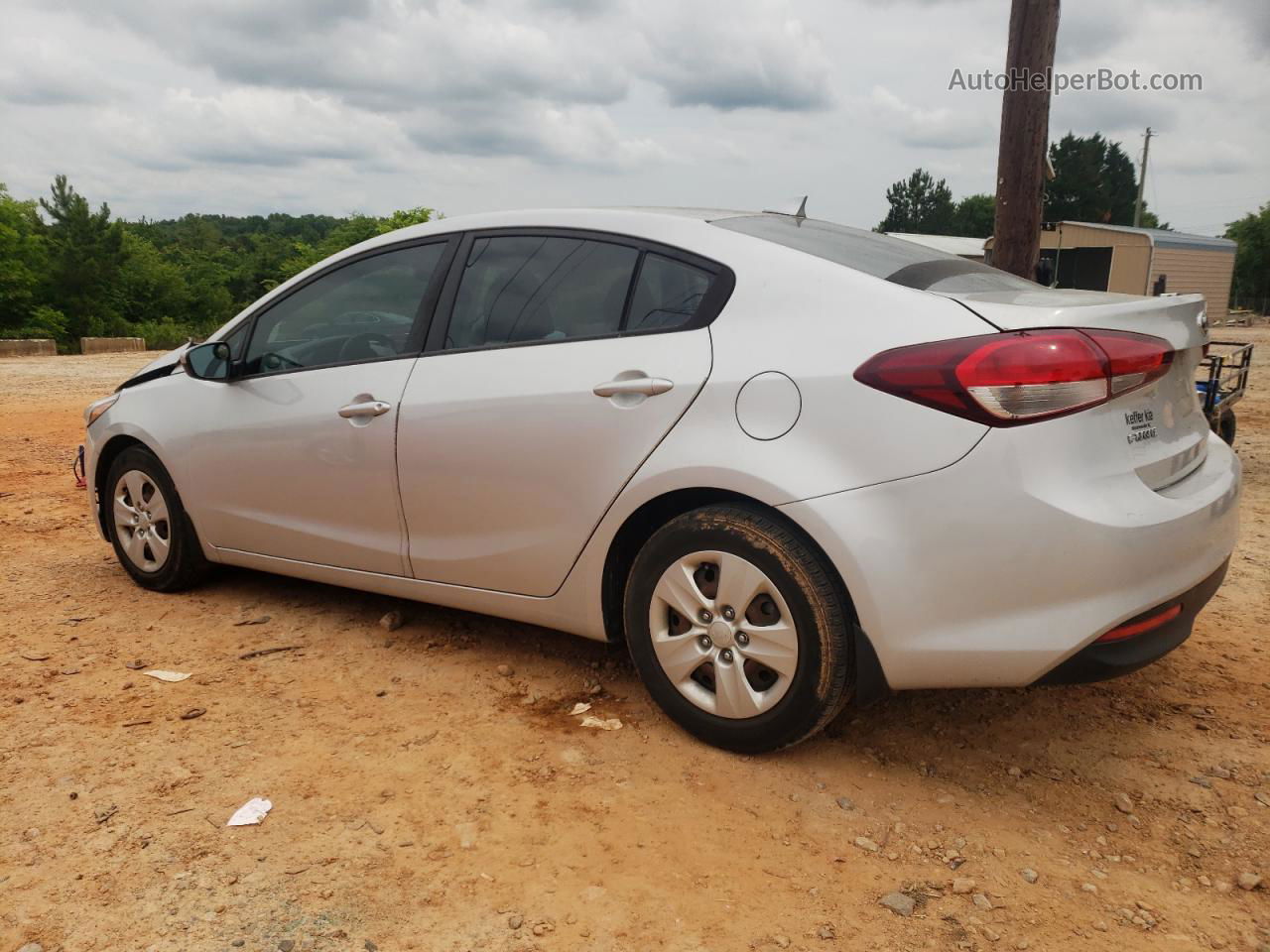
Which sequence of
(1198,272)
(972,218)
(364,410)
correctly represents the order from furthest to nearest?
(972,218), (1198,272), (364,410)

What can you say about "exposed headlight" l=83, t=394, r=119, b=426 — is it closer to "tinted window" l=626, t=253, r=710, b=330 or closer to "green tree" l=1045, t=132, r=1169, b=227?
"tinted window" l=626, t=253, r=710, b=330

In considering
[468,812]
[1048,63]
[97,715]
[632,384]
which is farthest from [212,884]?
[1048,63]

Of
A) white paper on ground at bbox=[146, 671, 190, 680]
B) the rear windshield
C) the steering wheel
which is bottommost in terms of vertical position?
white paper on ground at bbox=[146, 671, 190, 680]

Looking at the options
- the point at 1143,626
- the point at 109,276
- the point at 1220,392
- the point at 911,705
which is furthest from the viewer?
the point at 109,276

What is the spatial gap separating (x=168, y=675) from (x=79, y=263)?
199 feet

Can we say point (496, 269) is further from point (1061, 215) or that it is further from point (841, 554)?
point (1061, 215)

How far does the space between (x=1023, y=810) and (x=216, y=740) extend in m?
2.41

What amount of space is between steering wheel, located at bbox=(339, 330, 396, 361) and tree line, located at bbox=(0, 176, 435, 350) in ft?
139

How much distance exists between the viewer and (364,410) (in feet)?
12.1

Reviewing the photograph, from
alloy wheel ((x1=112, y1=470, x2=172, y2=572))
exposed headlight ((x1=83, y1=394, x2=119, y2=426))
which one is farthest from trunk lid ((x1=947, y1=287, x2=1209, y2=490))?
exposed headlight ((x1=83, y1=394, x2=119, y2=426))

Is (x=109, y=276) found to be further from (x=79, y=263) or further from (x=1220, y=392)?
(x=1220, y=392)

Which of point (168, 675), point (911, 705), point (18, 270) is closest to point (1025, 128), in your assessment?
point (911, 705)

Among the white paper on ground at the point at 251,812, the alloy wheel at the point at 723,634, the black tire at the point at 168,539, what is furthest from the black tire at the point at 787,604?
the black tire at the point at 168,539

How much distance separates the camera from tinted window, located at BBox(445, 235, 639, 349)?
3.27 meters
